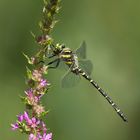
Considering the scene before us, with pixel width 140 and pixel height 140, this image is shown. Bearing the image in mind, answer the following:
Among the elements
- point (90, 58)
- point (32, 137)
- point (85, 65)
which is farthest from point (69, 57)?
point (90, 58)

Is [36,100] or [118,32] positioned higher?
[118,32]

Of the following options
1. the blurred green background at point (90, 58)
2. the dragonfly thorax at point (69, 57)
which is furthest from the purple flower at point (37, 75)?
the blurred green background at point (90, 58)

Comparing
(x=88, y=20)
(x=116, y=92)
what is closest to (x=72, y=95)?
(x=116, y=92)

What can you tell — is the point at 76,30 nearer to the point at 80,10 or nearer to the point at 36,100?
the point at 80,10

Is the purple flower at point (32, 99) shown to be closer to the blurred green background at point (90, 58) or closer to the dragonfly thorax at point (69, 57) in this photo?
the dragonfly thorax at point (69, 57)

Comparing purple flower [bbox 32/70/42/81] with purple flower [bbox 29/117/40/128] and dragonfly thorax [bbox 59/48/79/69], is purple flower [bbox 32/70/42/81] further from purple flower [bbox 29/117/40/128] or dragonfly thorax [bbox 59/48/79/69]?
dragonfly thorax [bbox 59/48/79/69]

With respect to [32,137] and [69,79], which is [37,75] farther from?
[69,79]

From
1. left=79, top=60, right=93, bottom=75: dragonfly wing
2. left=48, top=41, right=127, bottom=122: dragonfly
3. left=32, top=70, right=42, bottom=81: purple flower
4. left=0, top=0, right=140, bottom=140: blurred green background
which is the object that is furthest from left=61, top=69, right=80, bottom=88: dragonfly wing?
left=0, top=0, right=140, bottom=140: blurred green background
